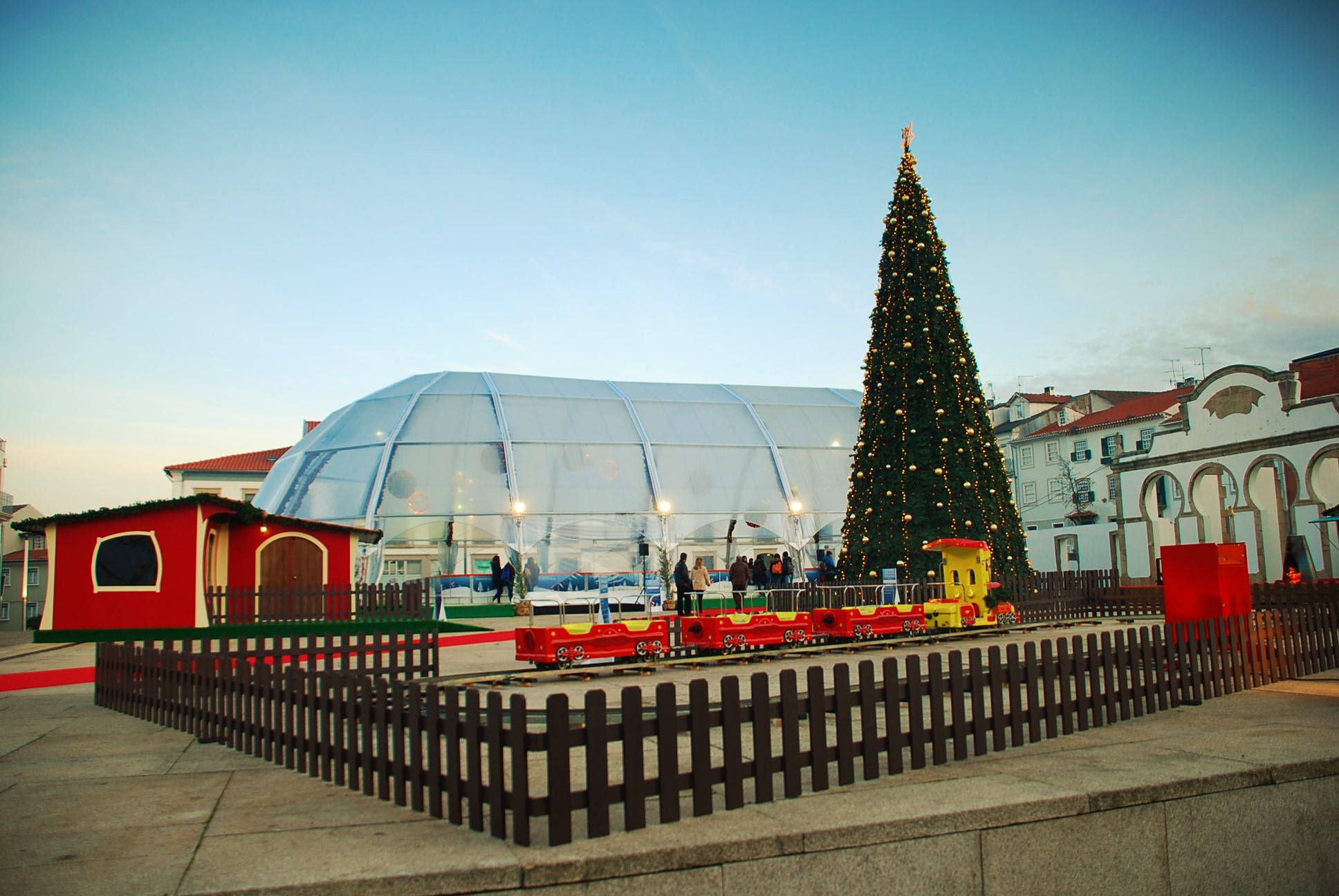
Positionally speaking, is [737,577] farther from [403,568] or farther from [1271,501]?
[1271,501]

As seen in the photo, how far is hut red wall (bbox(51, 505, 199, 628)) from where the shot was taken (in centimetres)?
2308

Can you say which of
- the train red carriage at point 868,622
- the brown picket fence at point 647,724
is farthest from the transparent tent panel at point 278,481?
the brown picket fence at point 647,724

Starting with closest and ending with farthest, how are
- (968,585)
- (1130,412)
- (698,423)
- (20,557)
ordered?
(968,585), (698,423), (1130,412), (20,557)

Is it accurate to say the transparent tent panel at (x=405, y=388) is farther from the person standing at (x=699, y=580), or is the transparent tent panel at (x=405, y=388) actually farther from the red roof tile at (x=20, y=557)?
the red roof tile at (x=20, y=557)

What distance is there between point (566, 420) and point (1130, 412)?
141ft

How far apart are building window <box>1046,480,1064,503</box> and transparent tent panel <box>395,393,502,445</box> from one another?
47146mm

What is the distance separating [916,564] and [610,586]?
14.4 metres

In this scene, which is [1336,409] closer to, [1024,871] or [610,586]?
[610,586]

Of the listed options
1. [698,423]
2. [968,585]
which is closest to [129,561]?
[968,585]

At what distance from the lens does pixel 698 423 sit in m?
42.3

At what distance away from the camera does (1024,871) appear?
551 cm

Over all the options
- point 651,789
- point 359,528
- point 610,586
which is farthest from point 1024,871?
point 610,586

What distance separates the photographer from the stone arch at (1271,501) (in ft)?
110

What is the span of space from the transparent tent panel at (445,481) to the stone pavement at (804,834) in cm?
2767
